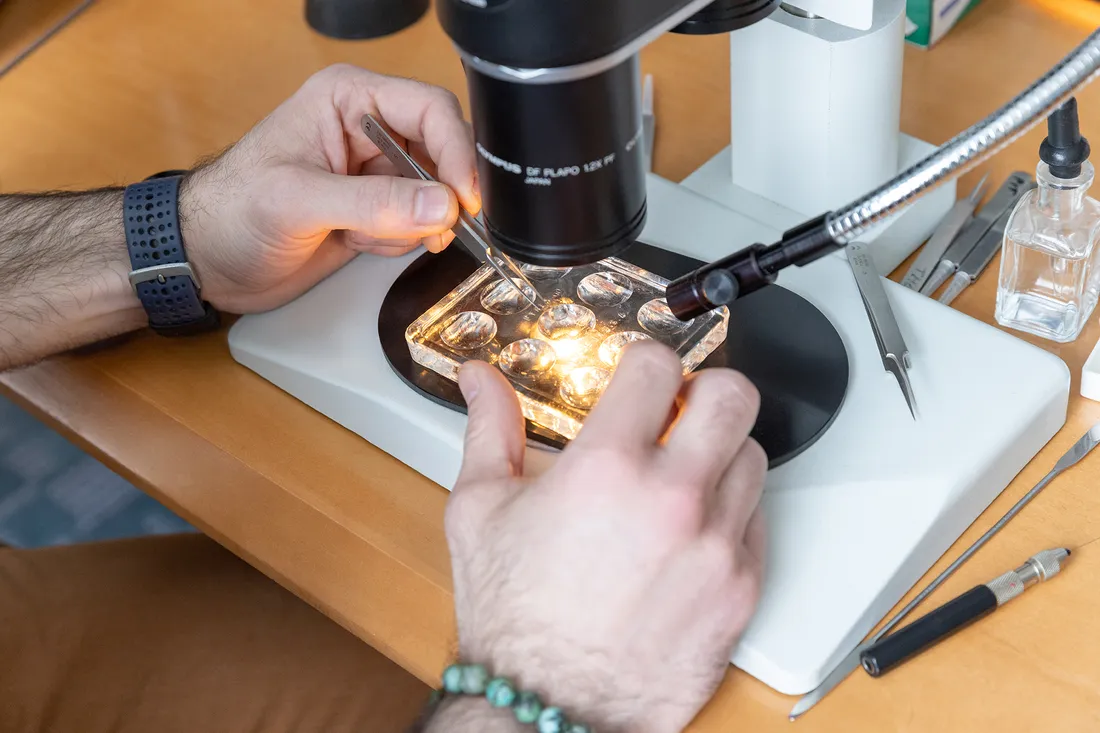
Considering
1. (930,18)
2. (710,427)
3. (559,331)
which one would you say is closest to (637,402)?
(710,427)

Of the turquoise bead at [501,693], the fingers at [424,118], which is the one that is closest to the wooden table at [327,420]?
the turquoise bead at [501,693]

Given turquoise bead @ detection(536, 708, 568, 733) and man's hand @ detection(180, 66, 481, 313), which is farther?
man's hand @ detection(180, 66, 481, 313)

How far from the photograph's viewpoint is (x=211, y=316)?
42.3 inches

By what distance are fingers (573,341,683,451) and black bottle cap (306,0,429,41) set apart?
812 millimetres

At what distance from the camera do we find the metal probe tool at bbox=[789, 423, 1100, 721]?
2.51 feet

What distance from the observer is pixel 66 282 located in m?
1.06

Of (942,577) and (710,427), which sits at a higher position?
(710,427)

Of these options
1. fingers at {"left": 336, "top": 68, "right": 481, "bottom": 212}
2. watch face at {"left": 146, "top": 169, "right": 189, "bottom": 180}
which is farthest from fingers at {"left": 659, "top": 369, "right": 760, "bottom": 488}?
watch face at {"left": 146, "top": 169, "right": 189, "bottom": 180}

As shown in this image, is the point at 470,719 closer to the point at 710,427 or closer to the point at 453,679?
the point at 453,679

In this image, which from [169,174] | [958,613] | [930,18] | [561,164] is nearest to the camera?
[561,164]

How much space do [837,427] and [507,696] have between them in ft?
1.09

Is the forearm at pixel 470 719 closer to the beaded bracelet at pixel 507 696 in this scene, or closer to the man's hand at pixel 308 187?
the beaded bracelet at pixel 507 696

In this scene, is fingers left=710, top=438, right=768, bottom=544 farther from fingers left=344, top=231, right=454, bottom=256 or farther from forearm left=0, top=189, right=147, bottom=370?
forearm left=0, top=189, right=147, bottom=370

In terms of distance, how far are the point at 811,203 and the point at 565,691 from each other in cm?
55
